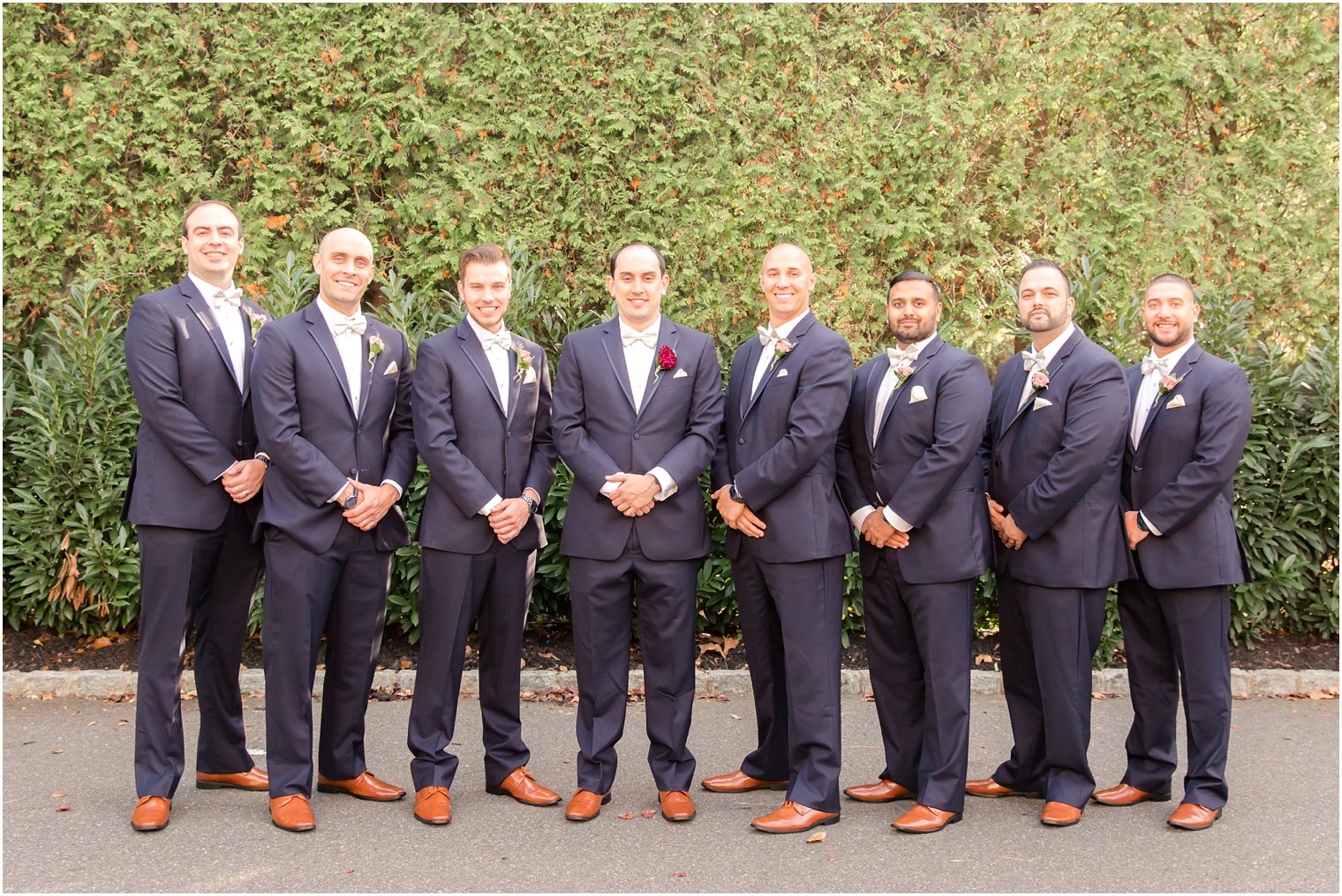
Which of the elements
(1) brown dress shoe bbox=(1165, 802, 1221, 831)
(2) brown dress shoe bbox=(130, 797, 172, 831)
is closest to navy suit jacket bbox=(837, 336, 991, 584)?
(1) brown dress shoe bbox=(1165, 802, 1221, 831)

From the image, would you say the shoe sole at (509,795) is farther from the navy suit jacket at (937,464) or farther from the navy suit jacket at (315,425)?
the navy suit jacket at (937,464)

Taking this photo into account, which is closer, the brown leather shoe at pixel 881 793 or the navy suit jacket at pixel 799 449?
the navy suit jacket at pixel 799 449

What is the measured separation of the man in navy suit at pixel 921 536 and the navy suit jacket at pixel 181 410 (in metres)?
2.84

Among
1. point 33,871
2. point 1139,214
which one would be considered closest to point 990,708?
point 1139,214

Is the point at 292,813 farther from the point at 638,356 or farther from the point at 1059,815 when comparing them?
the point at 1059,815

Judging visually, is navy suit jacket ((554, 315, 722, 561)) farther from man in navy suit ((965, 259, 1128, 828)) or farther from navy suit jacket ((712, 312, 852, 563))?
man in navy suit ((965, 259, 1128, 828))

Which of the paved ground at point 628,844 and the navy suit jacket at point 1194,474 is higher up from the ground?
the navy suit jacket at point 1194,474

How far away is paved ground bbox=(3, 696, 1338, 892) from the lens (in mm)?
4055

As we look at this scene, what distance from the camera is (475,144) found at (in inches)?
304

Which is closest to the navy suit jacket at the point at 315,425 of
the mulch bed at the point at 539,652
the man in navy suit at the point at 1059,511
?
the mulch bed at the point at 539,652

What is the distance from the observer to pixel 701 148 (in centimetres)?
777

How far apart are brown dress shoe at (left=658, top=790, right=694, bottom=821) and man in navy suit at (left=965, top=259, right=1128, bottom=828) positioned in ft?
5.13

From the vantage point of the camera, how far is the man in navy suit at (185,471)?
4637mm

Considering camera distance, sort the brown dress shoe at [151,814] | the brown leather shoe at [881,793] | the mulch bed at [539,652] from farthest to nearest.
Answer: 1. the mulch bed at [539,652]
2. the brown leather shoe at [881,793]
3. the brown dress shoe at [151,814]
